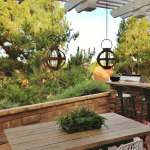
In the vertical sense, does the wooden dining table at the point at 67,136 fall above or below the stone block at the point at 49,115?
above

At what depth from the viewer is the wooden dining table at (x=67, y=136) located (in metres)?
2.24

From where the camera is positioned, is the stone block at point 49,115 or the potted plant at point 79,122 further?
the stone block at point 49,115

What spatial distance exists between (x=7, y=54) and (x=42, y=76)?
8.02 ft

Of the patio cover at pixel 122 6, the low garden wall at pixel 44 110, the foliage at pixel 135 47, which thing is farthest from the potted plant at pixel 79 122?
the foliage at pixel 135 47

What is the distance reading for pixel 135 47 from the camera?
14172 millimetres

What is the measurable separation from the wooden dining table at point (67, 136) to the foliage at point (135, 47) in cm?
1162

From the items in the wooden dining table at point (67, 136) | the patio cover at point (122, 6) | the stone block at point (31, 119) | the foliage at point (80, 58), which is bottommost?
the stone block at point (31, 119)

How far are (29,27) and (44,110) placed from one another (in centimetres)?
550

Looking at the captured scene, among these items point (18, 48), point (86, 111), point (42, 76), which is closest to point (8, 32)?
point (18, 48)

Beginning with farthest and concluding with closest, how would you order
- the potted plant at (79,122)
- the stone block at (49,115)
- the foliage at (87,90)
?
1. the foliage at (87,90)
2. the stone block at (49,115)
3. the potted plant at (79,122)

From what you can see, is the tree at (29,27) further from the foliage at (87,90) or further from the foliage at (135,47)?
the foliage at (135,47)

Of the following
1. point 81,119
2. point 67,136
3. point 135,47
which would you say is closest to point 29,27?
point 81,119

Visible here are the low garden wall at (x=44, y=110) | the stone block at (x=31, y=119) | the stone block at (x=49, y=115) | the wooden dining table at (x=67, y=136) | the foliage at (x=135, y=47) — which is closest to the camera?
the wooden dining table at (x=67, y=136)

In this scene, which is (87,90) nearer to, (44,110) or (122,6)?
(44,110)
